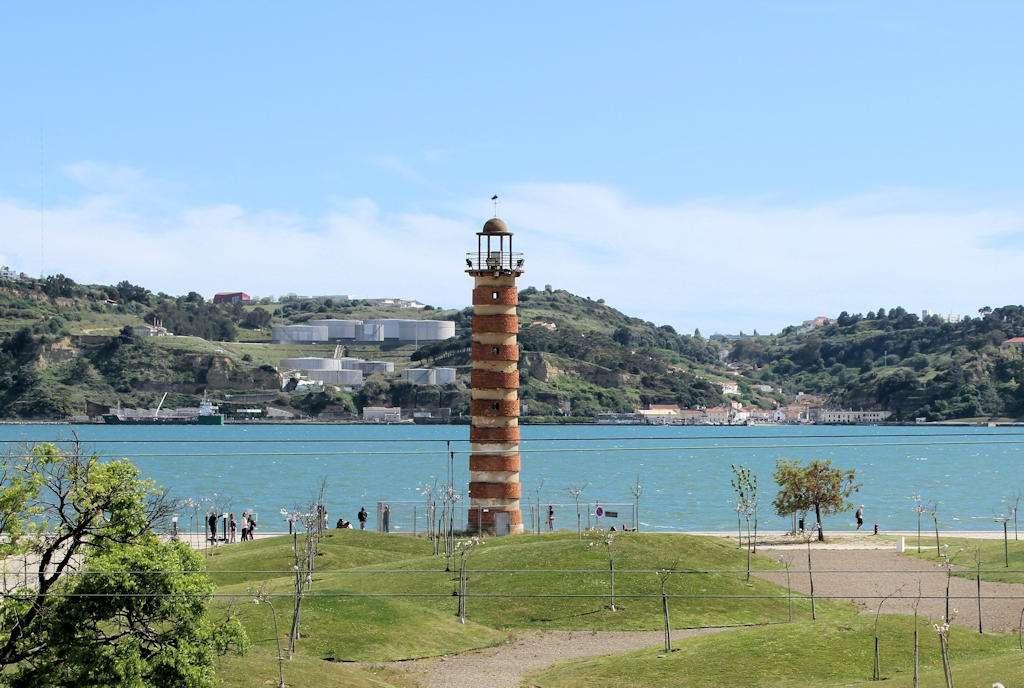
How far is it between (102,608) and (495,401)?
37.6 metres

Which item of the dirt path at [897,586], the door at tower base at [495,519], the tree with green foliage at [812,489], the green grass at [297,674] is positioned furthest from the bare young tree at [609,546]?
the tree with green foliage at [812,489]

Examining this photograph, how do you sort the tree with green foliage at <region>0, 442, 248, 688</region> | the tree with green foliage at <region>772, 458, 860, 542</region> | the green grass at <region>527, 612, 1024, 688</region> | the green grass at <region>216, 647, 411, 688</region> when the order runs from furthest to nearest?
1. the tree with green foliage at <region>772, 458, 860, 542</region>
2. the green grass at <region>527, 612, 1024, 688</region>
3. the green grass at <region>216, 647, 411, 688</region>
4. the tree with green foliage at <region>0, 442, 248, 688</region>

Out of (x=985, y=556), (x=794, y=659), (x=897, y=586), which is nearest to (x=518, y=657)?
(x=794, y=659)

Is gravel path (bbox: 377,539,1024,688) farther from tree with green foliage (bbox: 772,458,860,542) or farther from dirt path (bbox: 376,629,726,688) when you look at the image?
tree with green foliage (bbox: 772,458,860,542)

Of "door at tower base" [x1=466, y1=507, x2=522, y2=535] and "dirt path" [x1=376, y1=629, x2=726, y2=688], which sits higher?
"door at tower base" [x1=466, y1=507, x2=522, y2=535]

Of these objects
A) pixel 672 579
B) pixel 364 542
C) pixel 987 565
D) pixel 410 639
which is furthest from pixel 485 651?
pixel 987 565

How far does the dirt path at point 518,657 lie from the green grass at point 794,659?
1.23m

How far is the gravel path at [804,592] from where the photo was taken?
3869 centimetres

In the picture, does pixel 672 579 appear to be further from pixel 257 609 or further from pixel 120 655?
pixel 120 655

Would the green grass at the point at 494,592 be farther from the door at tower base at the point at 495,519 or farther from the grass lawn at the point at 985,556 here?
the grass lawn at the point at 985,556

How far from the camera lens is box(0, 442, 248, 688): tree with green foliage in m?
27.8

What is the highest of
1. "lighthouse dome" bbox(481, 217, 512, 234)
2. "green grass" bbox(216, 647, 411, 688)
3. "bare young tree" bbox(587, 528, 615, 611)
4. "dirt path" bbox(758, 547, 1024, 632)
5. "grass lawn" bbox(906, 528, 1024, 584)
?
"lighthouse dome" bbox(481, 217, 512, 234)

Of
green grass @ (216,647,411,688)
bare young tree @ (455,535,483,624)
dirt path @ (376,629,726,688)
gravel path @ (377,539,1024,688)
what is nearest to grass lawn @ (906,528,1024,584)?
gravel path @ (377,539,1024,688)

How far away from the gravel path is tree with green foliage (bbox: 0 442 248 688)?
10301mm
